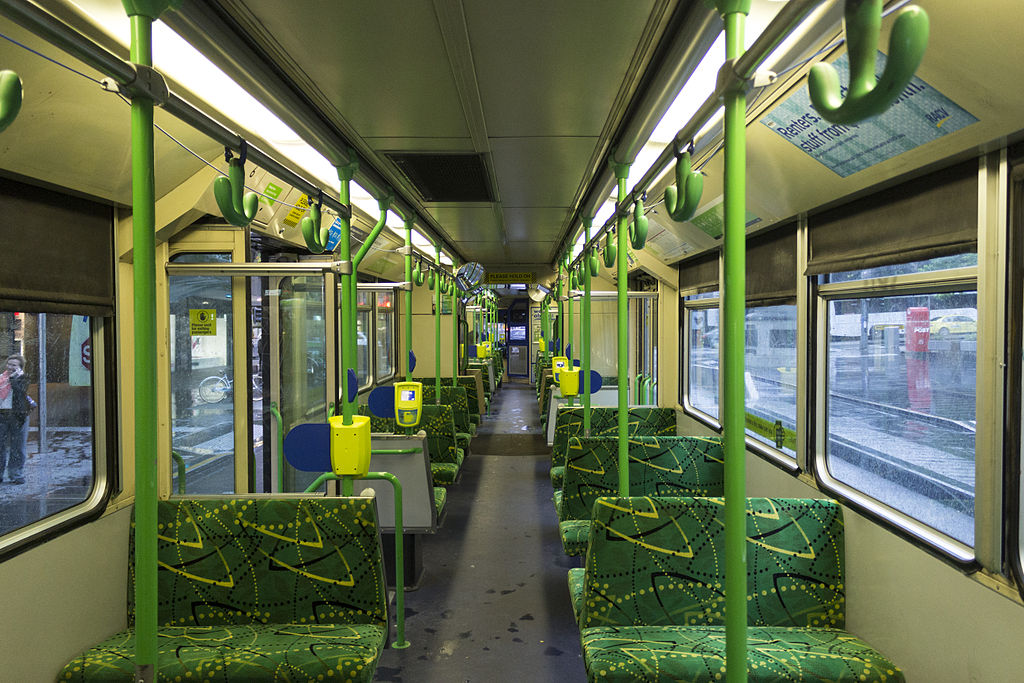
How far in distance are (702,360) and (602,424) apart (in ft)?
4.43

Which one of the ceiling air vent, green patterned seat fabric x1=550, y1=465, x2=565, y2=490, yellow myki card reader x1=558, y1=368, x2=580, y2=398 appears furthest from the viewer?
green patterned seat fabric x1=550, y1=465, x2=565, y2=490

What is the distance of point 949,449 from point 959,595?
0.51m

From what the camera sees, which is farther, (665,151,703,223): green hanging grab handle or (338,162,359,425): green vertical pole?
(338,162,359,425): green vertical pole

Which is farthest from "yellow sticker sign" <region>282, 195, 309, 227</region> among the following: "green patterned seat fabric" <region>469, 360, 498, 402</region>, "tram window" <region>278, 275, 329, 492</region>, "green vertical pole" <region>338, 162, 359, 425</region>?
"green patterned seat fabric" <region>469, 360, 498, 402</region>

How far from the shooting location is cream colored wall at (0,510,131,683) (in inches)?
85.7

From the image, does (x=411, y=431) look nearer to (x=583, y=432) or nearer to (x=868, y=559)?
(x=583, y=432)

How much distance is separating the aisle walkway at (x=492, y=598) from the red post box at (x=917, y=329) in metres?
2.10

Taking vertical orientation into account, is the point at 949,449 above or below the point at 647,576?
above

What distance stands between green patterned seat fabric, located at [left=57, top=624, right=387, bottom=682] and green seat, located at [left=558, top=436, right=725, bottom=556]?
1.55 m

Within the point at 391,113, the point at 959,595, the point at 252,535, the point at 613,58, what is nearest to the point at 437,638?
the point at 252,535

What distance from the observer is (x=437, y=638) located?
340 cm

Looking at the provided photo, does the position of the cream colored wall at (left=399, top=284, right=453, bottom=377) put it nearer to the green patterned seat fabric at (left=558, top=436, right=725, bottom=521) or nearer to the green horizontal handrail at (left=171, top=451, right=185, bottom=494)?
the green patterned seat fabric at (left=558, top=436, right=725, bottom=521)

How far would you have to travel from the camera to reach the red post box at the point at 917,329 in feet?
7.85

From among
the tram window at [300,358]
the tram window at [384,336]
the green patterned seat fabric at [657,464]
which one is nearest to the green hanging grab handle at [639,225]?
the green patterned seat fabric at [657,464]
